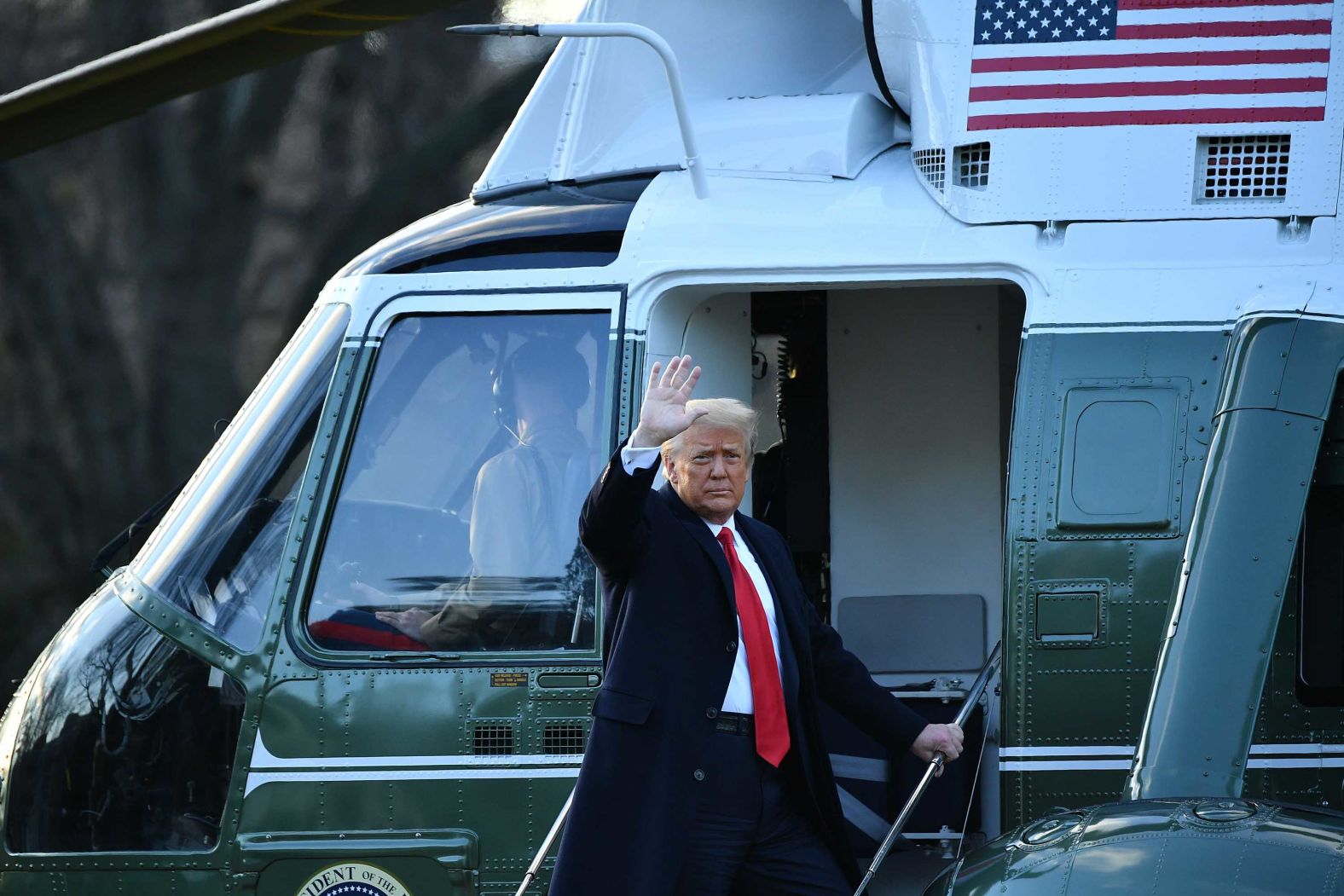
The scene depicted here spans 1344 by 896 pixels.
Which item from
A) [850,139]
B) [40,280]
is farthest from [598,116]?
[40,280]

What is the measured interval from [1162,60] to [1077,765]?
1888 mm

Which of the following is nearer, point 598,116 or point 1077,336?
point 1077,336

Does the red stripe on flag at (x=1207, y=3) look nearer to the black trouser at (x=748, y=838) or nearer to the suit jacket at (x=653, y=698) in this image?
the suit jacket at (x=653, y=698)

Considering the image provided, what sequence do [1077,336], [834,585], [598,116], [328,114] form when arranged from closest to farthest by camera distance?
[1077,336] < [598,116] < [834,585] < [328,114]

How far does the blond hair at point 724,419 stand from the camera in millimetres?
3717

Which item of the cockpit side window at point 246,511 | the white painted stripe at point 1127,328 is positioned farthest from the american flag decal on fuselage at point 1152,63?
the cockpit side window at point 246,511

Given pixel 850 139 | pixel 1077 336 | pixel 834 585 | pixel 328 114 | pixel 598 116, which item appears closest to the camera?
pixel 1077 336

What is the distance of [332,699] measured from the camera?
14.6ft

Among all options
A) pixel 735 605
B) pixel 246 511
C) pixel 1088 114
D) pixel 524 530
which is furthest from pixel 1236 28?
pixel 246 511

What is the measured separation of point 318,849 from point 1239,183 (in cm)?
303

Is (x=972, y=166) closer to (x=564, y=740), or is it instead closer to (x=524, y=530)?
(x=524, y=530)

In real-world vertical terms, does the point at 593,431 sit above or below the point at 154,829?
above

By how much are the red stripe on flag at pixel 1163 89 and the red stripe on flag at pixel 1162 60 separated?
0.05 metres

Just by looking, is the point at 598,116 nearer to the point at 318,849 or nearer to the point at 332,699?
the point at 332,699
